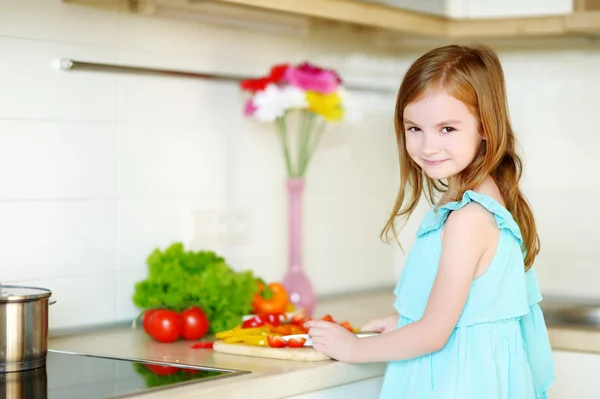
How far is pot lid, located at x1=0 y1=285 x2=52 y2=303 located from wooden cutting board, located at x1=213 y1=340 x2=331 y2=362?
1.05 ft

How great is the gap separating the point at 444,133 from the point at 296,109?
2.30 ft

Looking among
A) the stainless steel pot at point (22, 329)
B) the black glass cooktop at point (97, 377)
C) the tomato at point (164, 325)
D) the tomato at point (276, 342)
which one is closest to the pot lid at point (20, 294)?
the stainless steel pot at point (22, 329)

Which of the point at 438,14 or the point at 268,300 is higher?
the point at 438,14

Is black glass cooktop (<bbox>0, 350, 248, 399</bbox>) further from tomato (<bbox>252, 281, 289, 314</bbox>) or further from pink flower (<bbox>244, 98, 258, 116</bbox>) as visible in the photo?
pink flower (<bbox>244, 98, 258, 116</bbox>)

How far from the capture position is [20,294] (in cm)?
154

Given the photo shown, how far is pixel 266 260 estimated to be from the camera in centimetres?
227

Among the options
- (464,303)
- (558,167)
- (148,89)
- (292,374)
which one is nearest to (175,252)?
(148,89)

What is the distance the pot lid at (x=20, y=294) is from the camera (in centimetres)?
151

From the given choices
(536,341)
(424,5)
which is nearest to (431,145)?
(536,341)

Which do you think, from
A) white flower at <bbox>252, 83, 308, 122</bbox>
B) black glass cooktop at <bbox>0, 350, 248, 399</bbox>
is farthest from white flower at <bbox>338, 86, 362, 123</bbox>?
black glass cooktop at <bbox>0, 350, 248, 399</bbox>

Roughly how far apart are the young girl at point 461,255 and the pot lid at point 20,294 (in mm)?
445

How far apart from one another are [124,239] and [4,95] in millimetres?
379

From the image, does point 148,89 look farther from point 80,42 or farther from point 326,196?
point 326,196

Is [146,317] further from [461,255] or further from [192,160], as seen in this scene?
[461,255]
